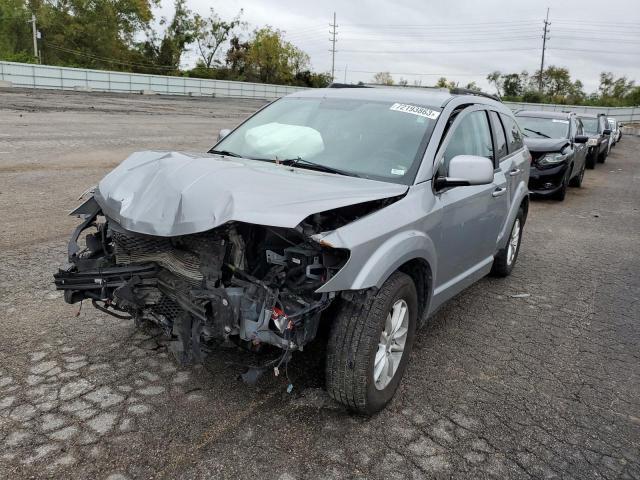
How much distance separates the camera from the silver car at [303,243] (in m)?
2.85

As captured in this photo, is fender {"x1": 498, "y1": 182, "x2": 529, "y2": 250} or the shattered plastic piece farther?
fender {"x1": 498, "y1": 182, "x2": 529, "y2": 250}

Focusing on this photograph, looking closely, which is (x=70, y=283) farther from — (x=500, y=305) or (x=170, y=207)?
(x=500, y=305)

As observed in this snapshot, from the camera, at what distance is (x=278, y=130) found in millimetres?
4352

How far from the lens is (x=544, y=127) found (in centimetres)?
1245

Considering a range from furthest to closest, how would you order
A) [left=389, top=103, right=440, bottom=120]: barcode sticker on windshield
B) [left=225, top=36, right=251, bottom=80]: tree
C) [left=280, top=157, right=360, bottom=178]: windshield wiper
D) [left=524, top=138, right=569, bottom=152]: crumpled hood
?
[left=225, top=36, right=251, bottom=80]: tree → [left=524, top=138, right=569, bottom=152]: crumpled hood → [left=389, top=103, right=440, bottom=120]: barcode sticker on windshield → [left=280, top=157, right=360, bottom=178]: windshield wiper

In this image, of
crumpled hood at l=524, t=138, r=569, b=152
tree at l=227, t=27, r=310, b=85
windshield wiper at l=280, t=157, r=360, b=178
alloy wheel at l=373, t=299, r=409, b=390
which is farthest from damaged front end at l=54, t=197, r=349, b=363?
tree at l=227, t=27, r=310, b=85

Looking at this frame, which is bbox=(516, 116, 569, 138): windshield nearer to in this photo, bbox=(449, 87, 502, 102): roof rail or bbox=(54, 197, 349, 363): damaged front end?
bbox=(449, 87, 502, 102): roof rail

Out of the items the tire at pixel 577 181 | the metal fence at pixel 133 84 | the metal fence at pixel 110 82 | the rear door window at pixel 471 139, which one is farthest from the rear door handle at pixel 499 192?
the metal fence at pixel 133 84

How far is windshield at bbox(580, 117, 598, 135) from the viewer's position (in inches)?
716

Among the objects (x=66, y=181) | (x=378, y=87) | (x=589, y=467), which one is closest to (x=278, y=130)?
(x=378, y=87)

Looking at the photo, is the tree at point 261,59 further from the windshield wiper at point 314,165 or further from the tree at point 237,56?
the windshield wiper at point 314,165

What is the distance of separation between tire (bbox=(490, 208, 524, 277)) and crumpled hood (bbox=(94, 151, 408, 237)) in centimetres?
264

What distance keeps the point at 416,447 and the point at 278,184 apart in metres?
1.60

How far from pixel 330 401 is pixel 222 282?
1.01 meters
